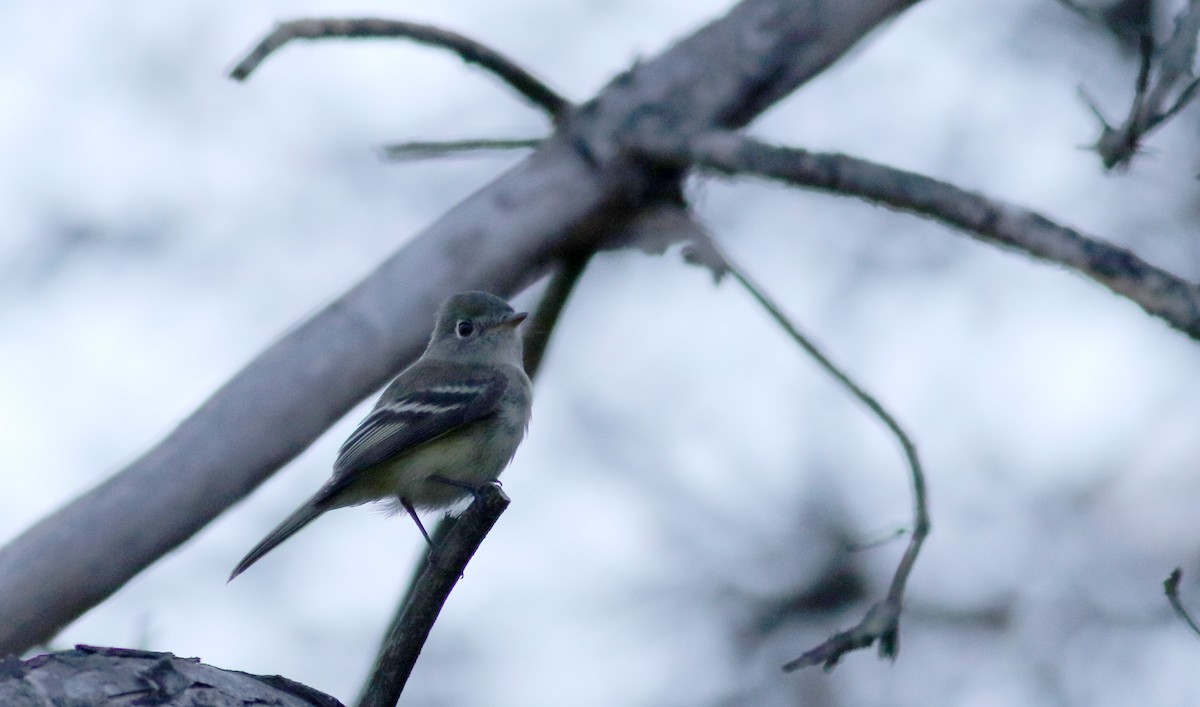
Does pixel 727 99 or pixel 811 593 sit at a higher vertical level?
pixel 727 99

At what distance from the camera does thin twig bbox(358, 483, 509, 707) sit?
3.24 meters

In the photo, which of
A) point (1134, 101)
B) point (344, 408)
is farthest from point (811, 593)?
point (1134, 101)

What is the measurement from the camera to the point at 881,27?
5.36 m

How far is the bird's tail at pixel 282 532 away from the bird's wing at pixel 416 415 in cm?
10

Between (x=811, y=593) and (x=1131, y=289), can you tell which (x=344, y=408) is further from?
(x=811, y=593)

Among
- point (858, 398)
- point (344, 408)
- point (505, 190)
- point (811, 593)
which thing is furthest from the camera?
point (811, 593)

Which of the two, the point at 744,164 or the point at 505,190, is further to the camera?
the point at 505,190

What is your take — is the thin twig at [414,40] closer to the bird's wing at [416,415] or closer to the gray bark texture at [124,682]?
the bird's wing at [416,415]

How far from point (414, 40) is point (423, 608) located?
8.17 ft

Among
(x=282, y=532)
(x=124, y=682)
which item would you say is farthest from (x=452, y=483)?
(x=124, y=682)

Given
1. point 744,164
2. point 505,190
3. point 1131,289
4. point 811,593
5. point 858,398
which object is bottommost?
point 811,593

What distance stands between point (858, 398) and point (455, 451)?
1.77 meters

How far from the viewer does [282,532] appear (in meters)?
4.84

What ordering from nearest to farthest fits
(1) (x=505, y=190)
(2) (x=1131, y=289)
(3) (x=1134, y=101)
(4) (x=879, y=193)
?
1. (2) (x=1131, y=289)
2. (3) (x=1134, y=101)
3. (4) (x=879, y=193)
4. (1) (x=505, y=190)
